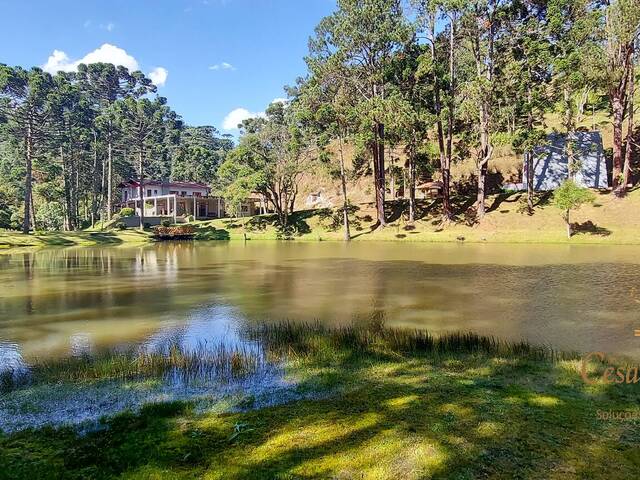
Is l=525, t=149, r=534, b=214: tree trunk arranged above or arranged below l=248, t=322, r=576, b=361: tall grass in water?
above

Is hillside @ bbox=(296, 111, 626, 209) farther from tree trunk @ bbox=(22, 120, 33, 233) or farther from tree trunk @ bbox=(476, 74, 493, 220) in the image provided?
tree trunk @ bbox=(22, 120, 33, 233)

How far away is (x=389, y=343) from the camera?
→ 27.1 ft

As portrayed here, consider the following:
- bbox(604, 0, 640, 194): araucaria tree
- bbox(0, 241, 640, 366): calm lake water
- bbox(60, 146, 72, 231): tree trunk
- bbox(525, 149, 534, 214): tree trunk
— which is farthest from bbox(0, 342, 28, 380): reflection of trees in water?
Result: bbox(60, 146, 72, 231): tree trunk

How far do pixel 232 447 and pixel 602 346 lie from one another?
24.6 feet

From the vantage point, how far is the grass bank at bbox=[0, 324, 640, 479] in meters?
3.89

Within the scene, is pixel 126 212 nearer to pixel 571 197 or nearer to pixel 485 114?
pixel 485 114

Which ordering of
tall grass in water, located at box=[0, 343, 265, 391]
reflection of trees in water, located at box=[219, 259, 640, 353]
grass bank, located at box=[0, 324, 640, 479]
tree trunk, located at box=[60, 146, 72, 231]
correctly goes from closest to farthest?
grass bank, located at box=[0, 324, 640, 479] → tall grass in water, located at box=[0, 343, 265, 391] → reflection of trees in water, located at box=[219, 259, 640, 353] → tree trunk, located at box=[60, 146, 72, 231]

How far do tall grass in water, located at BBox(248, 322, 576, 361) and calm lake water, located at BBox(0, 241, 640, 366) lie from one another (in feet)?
3.94

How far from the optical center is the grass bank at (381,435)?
3891mm

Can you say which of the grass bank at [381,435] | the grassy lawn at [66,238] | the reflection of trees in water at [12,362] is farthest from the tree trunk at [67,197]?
the grass bank at [381,435]

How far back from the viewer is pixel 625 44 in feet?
108

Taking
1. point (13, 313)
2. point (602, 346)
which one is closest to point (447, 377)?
point (602, 346)

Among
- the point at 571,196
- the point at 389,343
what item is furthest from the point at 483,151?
the point at 389,343

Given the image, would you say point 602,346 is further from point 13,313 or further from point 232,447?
point 13,313
